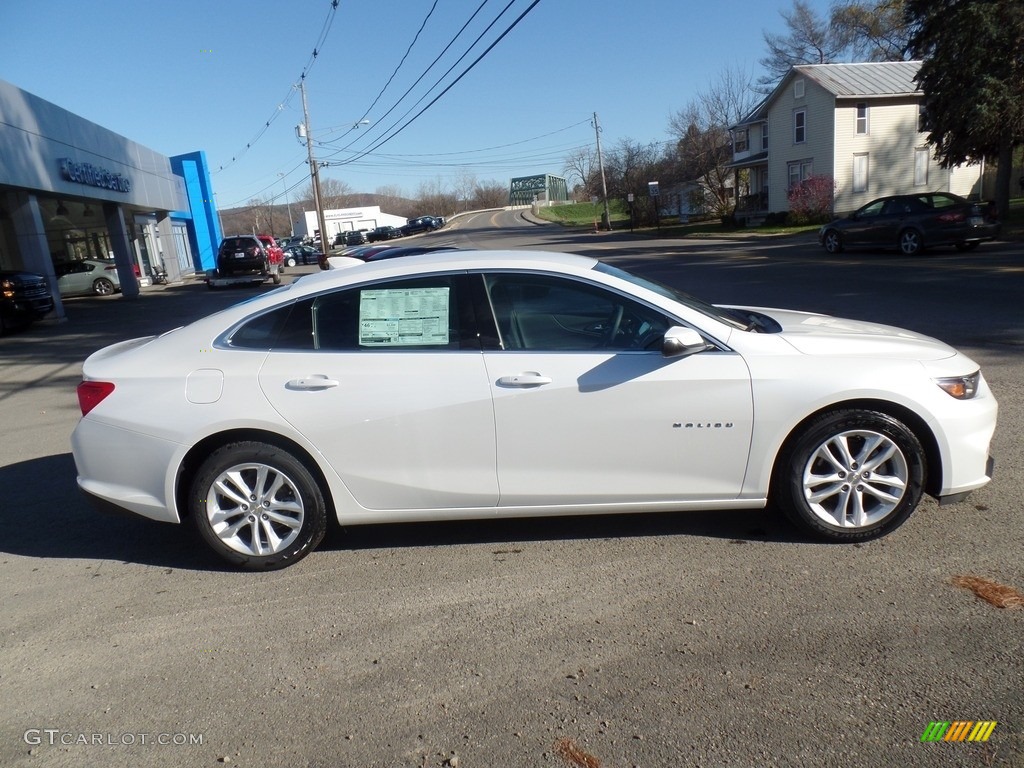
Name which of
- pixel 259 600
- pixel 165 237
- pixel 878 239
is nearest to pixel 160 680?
pixel 259 600

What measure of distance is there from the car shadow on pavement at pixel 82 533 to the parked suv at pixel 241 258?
23109 millimetres

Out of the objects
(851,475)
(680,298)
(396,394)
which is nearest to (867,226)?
(680,298)

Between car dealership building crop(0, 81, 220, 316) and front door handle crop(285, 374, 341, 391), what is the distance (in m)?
17.4

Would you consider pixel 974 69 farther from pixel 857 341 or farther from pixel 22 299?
pixel 22 299

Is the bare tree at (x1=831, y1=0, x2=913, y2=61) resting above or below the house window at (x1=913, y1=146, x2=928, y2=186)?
above

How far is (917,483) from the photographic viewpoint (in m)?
3.96

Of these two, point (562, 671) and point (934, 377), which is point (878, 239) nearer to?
point (934, 377)

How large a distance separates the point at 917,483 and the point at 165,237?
3917 centimetres

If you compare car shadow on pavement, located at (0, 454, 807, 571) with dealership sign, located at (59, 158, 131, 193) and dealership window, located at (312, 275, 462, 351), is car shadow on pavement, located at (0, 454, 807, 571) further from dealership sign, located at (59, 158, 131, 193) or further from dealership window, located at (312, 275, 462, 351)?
dealership sign, located at (59, 158, 131, 193)

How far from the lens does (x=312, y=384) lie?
3969 mm

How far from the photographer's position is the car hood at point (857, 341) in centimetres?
401

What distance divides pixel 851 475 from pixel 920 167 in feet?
142

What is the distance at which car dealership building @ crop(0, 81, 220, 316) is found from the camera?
19250mm

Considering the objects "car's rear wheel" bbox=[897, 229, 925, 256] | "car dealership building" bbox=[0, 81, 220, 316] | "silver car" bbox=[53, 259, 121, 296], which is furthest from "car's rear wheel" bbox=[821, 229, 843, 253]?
"silver car" bbox=[53, 259, 121, 296]
